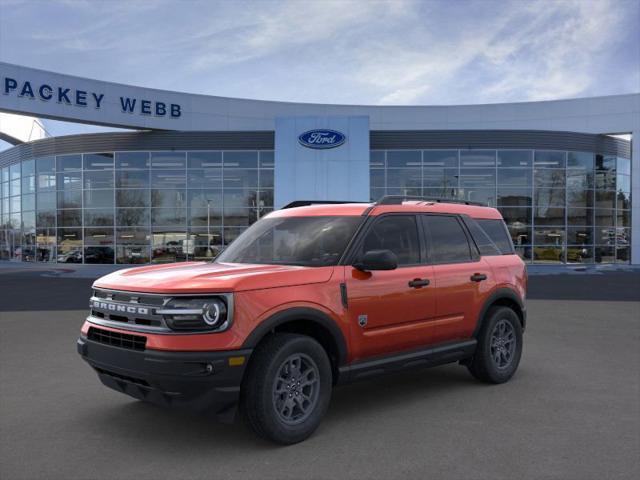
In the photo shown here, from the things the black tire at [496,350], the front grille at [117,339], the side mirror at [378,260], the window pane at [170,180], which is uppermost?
the window pane at [170,180]

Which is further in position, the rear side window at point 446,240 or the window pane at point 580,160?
the window pane at point 580,160

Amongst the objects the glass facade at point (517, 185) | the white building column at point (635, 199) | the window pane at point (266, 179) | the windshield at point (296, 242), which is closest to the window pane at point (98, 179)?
the window pane at point (266, 179)

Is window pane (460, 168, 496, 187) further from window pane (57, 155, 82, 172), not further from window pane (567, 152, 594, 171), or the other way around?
window pane (57, 155, 82, 172)

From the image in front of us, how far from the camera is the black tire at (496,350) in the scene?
6004 mm

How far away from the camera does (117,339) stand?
438cm

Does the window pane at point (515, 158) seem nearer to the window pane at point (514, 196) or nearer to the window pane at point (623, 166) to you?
the window pane at point (514, 196)

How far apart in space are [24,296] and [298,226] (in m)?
12.5

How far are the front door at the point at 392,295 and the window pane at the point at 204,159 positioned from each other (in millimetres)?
23961

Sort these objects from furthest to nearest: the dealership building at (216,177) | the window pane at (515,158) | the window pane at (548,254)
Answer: the window pane at (548,254) < the window pane at (515,158) < the dealership building at (216,177)

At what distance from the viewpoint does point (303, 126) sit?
25.3 metres

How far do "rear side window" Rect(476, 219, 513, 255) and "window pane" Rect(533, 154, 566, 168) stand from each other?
77.4ft

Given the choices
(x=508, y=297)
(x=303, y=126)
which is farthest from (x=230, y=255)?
(x=303, y=126)

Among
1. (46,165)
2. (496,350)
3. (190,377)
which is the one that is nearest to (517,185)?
(496,350)

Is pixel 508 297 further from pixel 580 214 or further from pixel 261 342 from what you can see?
pixel 580 214
